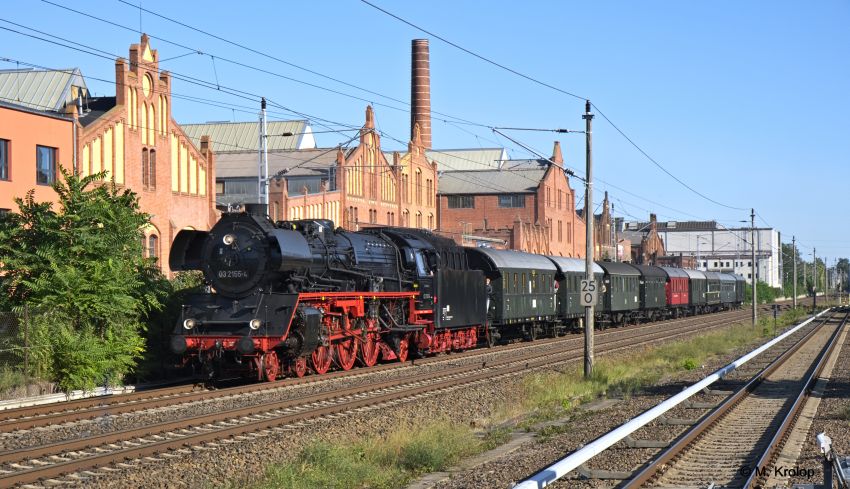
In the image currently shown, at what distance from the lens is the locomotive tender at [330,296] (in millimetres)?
21922

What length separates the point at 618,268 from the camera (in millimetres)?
53312

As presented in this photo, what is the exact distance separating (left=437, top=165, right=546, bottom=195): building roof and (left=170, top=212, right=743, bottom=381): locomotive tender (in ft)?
161

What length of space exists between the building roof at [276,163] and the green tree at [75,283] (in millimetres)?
43333

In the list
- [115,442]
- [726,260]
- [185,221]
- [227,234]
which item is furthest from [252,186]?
[726,260]

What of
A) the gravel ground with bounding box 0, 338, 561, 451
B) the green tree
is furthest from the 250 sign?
the green tree

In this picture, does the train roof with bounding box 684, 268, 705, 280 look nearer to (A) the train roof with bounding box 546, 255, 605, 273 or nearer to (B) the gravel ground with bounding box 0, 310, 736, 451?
(A) the train roof with bounding box 546, 255, 605, 273

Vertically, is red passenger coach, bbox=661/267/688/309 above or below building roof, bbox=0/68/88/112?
below

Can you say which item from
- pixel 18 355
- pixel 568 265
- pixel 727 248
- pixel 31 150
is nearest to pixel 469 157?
pixel 727 248

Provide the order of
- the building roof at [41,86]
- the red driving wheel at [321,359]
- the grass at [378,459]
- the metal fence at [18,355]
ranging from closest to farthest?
the grass at [378,459] < the metal fence at [18,355] < the red driving wheel at [321,359] < the building roof at [41,86]

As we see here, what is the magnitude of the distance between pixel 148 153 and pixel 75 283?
2075cm

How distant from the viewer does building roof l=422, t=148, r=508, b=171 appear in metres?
108

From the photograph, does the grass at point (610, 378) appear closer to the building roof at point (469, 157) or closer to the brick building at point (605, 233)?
the brick building at point (605, 233)

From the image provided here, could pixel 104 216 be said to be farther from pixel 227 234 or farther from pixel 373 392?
pixel 373 392

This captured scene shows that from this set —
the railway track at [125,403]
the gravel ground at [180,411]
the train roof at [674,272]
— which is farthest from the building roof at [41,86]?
the train roof at [674,272]
